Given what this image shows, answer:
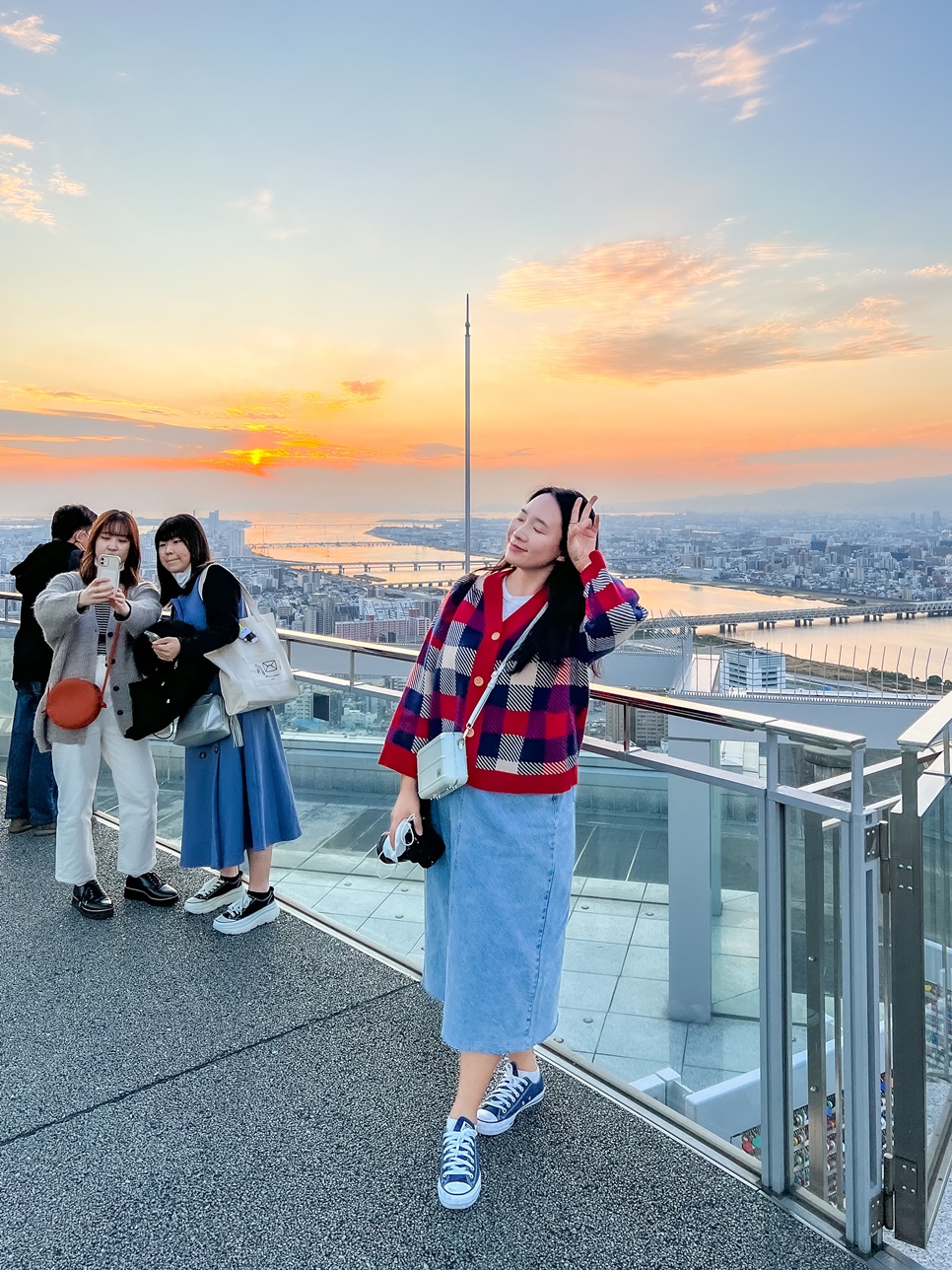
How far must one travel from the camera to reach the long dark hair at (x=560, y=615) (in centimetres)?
186

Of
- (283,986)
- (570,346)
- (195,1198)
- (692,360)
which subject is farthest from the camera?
(692,360)

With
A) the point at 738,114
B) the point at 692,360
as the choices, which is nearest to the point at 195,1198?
the point at 738,114

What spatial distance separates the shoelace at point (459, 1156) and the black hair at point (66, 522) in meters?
3.12

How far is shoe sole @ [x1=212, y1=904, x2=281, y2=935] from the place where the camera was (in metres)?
3.10

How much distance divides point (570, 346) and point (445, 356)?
3355 mm

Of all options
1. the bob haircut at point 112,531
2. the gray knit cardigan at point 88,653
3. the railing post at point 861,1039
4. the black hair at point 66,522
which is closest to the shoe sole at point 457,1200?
the railing post at point 861,1039

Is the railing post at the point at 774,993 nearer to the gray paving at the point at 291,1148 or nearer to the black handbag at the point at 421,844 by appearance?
the gray paving at the point at 291,1148

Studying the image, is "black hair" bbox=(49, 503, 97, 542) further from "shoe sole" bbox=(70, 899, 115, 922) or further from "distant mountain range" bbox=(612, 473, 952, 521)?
"distant mountain range" bbox=(612, 473, 952, 521)

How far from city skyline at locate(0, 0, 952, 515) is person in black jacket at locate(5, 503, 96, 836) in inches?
63.7

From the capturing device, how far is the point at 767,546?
1653 centimetres

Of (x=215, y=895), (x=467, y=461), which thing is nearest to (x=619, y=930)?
(x=215, y=895)

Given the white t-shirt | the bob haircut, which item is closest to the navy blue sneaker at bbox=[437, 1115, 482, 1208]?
the white t-shirt

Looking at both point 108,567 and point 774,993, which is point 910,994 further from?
point 108,567

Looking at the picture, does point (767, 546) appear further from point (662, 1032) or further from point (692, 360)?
point (662, 1032)
